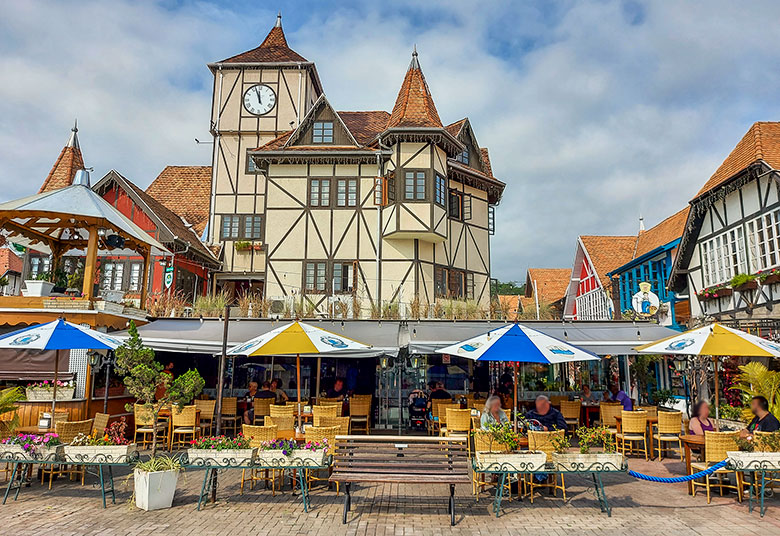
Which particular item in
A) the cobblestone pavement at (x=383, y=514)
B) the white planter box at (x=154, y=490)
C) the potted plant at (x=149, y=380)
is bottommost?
the cobblestone pavement at (x=383, y=514)

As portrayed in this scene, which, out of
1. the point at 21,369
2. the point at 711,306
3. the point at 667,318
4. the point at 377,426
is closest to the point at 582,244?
the point at 667,318

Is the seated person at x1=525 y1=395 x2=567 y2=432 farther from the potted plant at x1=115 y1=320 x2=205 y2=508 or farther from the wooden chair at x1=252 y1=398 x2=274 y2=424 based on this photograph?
the wooden chair at x1=252 y1=398 x2=274 y2=424

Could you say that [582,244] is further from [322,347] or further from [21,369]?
[21,369]

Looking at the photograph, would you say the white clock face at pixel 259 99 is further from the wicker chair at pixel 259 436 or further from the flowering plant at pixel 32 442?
the flowering plant at pixel 32 442

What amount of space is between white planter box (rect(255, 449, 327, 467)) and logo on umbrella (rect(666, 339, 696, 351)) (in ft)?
19.1

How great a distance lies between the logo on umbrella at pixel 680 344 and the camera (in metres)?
8.77

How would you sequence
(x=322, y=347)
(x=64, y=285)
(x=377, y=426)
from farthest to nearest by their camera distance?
(x=377, y=426) < (x=64, y=285) < (x=322, y=347)

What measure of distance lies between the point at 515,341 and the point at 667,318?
Result: 515 inches

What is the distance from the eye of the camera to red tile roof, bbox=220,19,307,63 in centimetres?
2409

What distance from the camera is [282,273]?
66.9 feet

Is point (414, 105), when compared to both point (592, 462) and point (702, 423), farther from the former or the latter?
point (592, 462)

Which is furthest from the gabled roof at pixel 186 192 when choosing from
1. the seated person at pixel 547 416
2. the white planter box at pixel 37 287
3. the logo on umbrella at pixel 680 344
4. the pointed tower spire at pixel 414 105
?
the logo on umbrella at pixel 680 344

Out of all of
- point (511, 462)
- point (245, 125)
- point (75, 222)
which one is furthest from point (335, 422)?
point (245, 125)

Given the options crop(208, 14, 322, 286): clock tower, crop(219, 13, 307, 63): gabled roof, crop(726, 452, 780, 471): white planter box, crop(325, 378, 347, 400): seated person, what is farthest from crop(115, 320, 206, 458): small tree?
crop(219, 13, 307, 63): gabled roof
